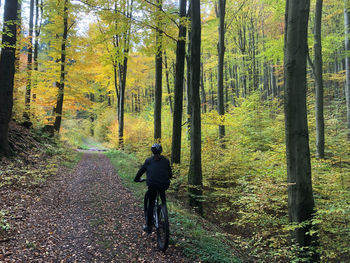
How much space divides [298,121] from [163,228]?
3304 mm

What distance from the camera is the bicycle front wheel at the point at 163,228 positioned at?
3945mm

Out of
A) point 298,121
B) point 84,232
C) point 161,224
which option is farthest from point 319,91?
point 84,232

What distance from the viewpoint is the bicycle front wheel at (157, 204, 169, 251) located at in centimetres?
395

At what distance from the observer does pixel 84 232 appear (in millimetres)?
4711

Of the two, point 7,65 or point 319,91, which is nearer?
point 7,65

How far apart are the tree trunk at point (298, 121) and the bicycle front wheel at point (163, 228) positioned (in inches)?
97.5

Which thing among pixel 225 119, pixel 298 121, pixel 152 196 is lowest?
pixel 152 196

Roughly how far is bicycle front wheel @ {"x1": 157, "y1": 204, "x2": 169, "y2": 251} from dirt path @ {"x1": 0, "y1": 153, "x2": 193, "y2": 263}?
16cm

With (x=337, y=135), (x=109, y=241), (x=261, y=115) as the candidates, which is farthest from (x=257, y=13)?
(x=109, y=241)

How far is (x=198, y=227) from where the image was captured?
16.6ft

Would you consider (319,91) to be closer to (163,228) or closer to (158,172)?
(158,172)

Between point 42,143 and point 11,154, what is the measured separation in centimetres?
456

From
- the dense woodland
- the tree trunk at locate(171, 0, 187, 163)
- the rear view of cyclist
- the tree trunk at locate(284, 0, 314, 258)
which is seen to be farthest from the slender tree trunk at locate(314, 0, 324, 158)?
the rear view of cyclist

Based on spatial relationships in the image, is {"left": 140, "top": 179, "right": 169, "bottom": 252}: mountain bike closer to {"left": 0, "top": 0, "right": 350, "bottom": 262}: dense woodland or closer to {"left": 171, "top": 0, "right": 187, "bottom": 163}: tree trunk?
{"left": 0, "top": 0, "right": 350, "bottom": 262}: dense woodland
